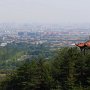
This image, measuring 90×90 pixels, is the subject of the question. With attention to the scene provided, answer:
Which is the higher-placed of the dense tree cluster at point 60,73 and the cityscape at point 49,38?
the dense tree cluster at point 60,73

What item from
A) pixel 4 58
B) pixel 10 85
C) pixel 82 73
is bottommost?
pixel 4 58

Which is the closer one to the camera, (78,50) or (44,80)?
(44,80)

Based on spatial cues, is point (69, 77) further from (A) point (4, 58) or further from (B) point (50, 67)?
(A) point (4, 58)

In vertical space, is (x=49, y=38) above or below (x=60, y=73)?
below

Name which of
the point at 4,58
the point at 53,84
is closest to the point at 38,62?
the point at 53,84

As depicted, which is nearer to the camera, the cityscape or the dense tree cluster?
the dense tree cluster

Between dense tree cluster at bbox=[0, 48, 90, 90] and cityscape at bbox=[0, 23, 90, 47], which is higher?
dense tree cluster at bbox=[0, 48, 90, 90]

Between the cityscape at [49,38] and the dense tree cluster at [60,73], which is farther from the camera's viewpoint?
the cityscape at [49,38]

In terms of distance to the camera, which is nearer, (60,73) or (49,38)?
(60,73)
